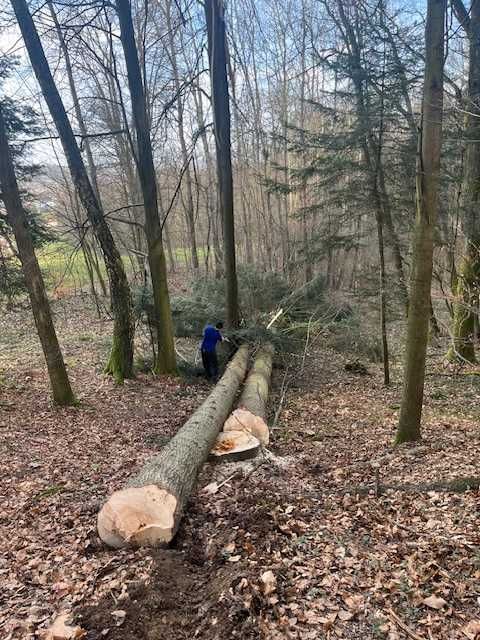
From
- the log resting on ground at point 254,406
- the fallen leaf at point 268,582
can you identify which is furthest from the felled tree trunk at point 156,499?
the log resting on ground at point 254,406

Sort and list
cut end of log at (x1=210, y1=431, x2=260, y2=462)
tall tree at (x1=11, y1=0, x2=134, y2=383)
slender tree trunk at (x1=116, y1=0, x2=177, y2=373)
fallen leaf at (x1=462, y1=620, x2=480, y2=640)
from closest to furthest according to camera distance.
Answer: fallen leaf at (x1=462, y1=620, x2=480, y2=640) < cut end of log at (x1=210, y1=431, x2=260, y2=462) < tall tree at (x1=11, y1=0, x2=134, y2=383) < slender tree trunk at (x1=116, y1=0, x2=177, y2=373)

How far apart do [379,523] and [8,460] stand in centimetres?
511

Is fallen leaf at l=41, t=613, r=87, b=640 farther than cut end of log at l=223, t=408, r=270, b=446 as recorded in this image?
No

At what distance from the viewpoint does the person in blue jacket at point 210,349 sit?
10570 millimetres

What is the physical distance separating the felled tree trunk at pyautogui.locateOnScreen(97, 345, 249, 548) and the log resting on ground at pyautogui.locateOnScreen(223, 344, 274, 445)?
123 centimetres

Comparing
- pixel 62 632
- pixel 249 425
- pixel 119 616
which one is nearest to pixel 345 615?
pixel 119 616

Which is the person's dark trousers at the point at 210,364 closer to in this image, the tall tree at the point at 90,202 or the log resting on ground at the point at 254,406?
the log resting on ground at the point at 254,406

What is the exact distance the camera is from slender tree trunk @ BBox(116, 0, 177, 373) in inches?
353

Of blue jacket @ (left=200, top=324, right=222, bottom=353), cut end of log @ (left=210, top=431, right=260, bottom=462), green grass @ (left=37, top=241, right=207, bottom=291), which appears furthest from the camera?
blue jacket @ (left=200, top=324, right=222, bottom=353)

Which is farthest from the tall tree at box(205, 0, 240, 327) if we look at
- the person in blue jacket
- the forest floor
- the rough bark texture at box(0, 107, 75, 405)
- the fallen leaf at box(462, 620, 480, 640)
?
the fallen leaf at box(462, 620, 480, 640)

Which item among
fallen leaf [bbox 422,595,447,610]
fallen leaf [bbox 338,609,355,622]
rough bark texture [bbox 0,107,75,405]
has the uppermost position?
rough bark texture [bbox 0,107,75,405]

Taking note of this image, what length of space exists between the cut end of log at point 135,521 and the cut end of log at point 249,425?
9.80 feet

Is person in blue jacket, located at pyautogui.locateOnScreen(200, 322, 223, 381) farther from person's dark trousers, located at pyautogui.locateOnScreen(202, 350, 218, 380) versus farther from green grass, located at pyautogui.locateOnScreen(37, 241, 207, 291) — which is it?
green grass, located at pyautogui.locateOnScreen(37, 241, 207, 291)

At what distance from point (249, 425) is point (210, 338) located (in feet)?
12.5
